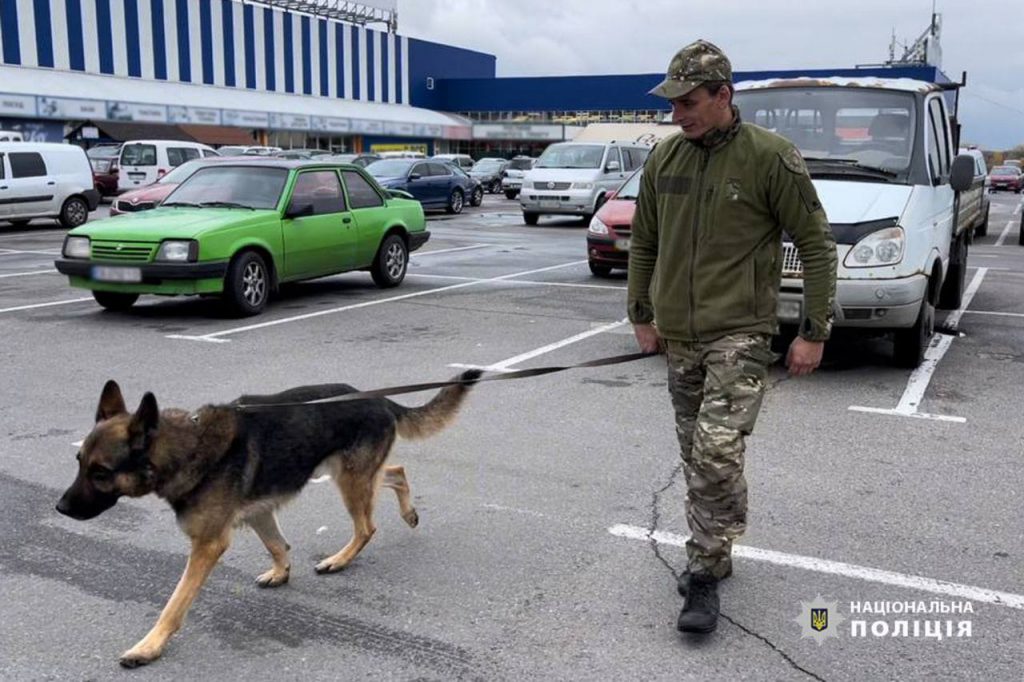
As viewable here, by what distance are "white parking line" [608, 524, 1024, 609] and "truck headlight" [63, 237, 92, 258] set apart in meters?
7.20

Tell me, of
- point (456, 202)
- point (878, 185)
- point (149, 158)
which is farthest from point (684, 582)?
point (149, 158)

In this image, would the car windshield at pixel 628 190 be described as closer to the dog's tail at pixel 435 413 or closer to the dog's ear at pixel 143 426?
the dog's tail at pixel 435 413

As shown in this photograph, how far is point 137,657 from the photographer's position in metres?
3.19

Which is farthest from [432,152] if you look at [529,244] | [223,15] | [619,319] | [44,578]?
[44,578]

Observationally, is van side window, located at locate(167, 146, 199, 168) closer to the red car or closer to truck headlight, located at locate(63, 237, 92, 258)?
the red car

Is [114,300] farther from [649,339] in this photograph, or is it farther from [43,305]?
[649,339]

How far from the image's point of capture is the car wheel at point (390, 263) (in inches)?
472

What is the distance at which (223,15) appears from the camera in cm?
5200

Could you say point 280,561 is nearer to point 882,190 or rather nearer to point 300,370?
point 300,370

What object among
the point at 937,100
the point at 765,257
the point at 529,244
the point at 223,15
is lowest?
the point at 529,244

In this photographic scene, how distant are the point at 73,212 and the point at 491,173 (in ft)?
72.8

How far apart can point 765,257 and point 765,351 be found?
34 cm

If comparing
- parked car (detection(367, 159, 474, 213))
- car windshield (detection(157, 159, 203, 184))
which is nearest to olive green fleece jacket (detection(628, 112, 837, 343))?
car windshield (detection(157, 159, 203, 184))

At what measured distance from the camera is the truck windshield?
25.3 feet
